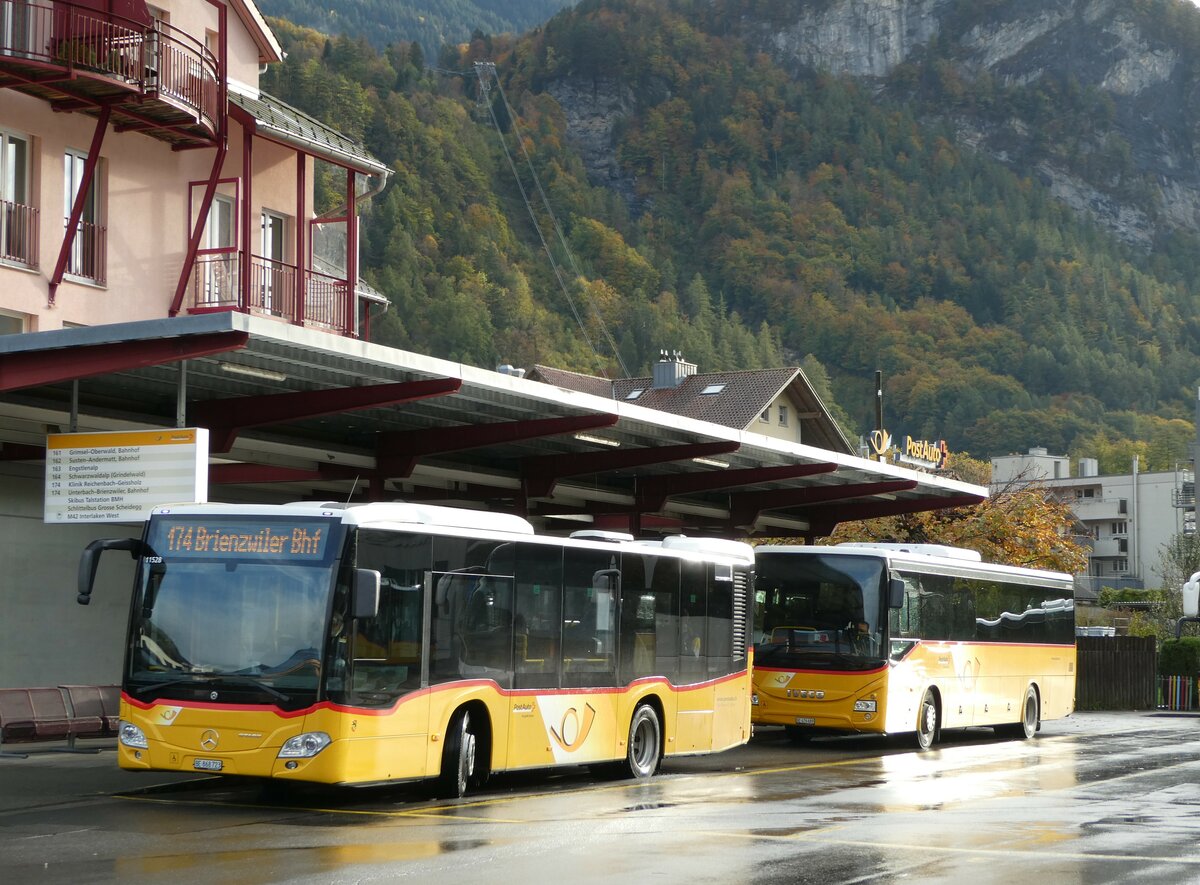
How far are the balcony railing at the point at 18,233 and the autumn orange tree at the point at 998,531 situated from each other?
89.9 feet

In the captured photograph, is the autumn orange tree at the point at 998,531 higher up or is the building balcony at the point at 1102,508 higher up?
the building balcony at the point at 1102,508

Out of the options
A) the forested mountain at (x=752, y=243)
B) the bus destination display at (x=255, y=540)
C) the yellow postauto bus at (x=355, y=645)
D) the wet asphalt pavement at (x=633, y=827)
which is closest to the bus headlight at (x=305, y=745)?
the yellow postauto bus at (x=355, y=645)

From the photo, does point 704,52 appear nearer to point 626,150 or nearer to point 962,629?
point 626,150

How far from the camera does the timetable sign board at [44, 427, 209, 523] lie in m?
18.3

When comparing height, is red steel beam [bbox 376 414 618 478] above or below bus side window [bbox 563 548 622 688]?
above

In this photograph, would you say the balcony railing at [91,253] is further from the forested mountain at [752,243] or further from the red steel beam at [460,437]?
the forested mountain at [752,243]

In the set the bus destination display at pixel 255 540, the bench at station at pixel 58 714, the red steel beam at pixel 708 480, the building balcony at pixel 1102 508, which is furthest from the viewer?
the building balcony at pixel 1102 508

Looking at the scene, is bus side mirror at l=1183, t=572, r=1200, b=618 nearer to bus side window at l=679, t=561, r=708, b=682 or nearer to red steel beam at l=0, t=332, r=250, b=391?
bus side window at l=679, t=561, r=708, b=682

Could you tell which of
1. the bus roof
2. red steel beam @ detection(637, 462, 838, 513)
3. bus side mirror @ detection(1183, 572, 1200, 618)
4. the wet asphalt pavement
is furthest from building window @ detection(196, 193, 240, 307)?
bus side mirror @ detection(1183, 572, 1200, 618)

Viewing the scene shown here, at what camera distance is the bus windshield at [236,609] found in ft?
47.5

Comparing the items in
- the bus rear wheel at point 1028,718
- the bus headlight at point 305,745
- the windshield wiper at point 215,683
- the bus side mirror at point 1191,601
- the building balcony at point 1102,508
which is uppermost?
the building balcony at point 1102,508

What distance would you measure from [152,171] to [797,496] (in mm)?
14875

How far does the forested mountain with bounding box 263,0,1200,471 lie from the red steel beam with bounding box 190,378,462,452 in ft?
287

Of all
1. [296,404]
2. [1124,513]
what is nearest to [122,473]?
[296,404]
